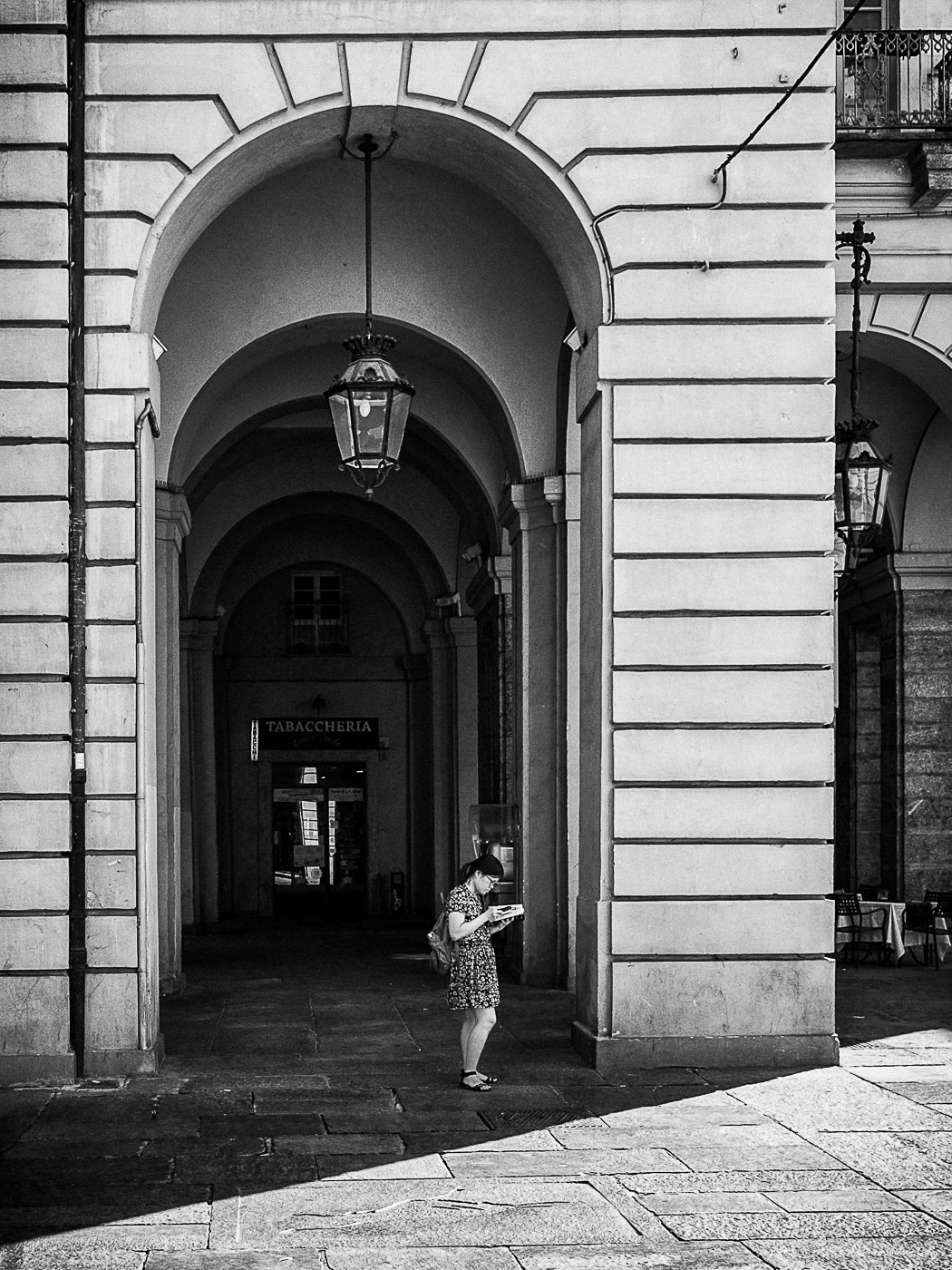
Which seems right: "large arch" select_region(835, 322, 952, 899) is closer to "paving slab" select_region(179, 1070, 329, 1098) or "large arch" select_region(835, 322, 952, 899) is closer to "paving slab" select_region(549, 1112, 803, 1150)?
"paving slab" select_region(179, 1070, 329, 1098)

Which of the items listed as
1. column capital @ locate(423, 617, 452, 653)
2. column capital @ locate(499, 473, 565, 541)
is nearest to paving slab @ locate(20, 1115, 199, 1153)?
column capital @ locate(499, 473, 565, 541)

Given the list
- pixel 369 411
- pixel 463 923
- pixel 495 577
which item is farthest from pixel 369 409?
pixel 495 577

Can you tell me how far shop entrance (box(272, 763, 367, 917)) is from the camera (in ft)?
97.8

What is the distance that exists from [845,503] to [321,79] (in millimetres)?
5317

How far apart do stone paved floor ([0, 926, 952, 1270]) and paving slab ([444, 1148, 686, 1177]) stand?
20mm

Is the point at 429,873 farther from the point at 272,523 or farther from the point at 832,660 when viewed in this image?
the point at 832,660

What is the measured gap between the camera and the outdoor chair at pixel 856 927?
1719 centimetres

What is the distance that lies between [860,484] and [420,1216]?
7838 millimetres

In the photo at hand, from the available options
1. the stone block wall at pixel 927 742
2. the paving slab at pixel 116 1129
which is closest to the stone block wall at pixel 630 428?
the paving slab at pixel 116 1129

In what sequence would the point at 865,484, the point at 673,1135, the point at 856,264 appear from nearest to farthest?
the point at 673,1135
the point at 856,264
the point at 865,484

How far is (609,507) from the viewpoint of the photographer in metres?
10.8

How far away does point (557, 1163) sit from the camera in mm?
7957

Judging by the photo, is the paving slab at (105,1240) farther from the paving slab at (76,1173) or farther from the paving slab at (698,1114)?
the paving slab at (698,1114)

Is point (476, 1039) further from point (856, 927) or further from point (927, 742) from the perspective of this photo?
point (927, 742)
